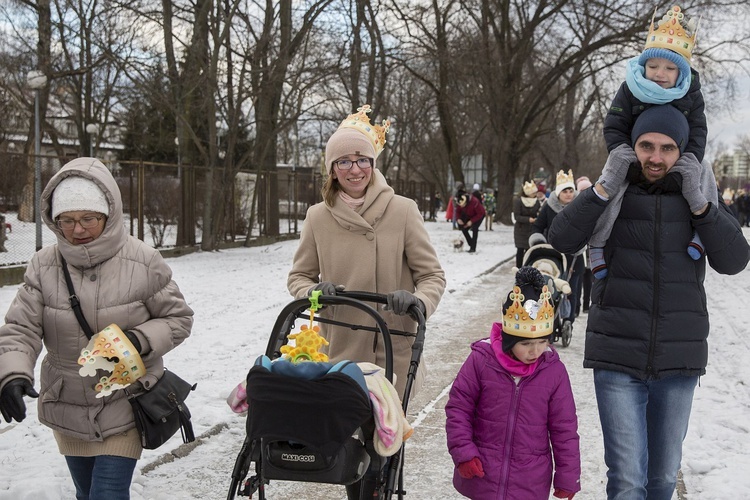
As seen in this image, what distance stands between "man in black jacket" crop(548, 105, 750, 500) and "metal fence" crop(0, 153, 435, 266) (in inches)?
407

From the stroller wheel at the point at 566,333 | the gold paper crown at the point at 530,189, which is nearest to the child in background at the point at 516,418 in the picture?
the stroller wheel at the point at 566,333

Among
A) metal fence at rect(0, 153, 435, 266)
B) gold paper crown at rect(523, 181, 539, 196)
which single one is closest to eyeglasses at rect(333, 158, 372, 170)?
metal fence at rect(0, 153, 435, 266)

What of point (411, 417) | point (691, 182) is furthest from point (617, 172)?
point (411, 417)

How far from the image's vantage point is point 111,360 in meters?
3.20

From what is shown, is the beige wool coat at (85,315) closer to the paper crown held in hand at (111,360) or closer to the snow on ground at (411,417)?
the paper crown held in hand at (111,360)

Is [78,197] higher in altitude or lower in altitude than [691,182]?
Answer: lower

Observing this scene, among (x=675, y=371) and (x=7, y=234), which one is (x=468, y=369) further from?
(x=7, y=234)

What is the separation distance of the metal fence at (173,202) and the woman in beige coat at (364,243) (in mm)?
9430

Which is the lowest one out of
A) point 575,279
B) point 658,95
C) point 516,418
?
point 575,279

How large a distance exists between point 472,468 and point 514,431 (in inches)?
9.6

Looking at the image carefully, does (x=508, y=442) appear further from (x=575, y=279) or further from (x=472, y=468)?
(x=575, y=279)

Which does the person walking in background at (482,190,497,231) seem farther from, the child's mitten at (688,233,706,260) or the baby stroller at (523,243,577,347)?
the child's mitten at (688,233,706,260)

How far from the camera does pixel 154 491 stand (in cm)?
462

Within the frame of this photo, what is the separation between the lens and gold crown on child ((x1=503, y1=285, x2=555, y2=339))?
3.41m
